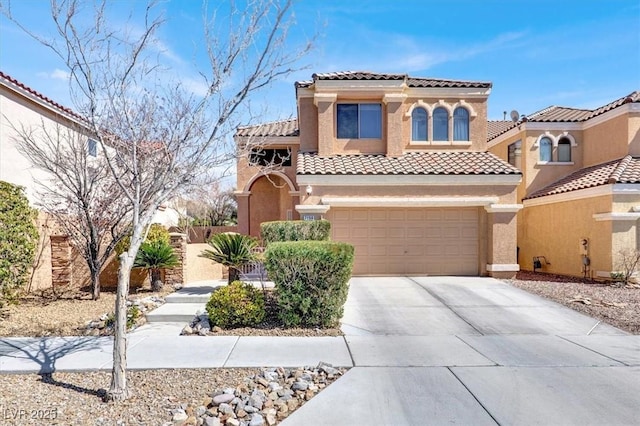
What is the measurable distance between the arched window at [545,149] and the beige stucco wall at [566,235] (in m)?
2.31

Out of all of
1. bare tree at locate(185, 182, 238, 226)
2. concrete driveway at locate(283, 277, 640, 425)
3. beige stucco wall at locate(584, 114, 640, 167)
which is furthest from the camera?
bare tree at locate(185, 182, 238, 226)

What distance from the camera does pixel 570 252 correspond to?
47.6 ft

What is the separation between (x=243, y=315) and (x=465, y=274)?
9.01 m

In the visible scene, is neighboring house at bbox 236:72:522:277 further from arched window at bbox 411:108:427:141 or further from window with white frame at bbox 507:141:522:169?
window with white frame at bbox 507:141:522:169

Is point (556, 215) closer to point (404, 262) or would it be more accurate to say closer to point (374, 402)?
point (404, 262)

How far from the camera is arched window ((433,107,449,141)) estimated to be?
15250 mm

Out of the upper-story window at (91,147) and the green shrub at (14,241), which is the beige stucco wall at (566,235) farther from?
the green shrub at (14,241)

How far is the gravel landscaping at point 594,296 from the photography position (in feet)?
28.2

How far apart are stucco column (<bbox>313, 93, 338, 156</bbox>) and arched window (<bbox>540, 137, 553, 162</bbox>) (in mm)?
9576

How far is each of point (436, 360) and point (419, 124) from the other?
1120 cm

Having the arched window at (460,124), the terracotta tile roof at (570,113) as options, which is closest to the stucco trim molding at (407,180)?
the arched window at (460,124)

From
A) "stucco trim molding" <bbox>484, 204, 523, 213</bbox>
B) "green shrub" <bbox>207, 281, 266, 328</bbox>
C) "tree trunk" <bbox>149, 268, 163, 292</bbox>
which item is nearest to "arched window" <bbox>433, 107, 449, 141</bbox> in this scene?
"stucco trim molding" <bbox>484, 204, 523, 213</bbox>

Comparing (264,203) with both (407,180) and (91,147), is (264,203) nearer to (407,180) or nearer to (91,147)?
(407,180)

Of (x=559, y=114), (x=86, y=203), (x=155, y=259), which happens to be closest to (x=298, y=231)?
(x=155, y=259)
